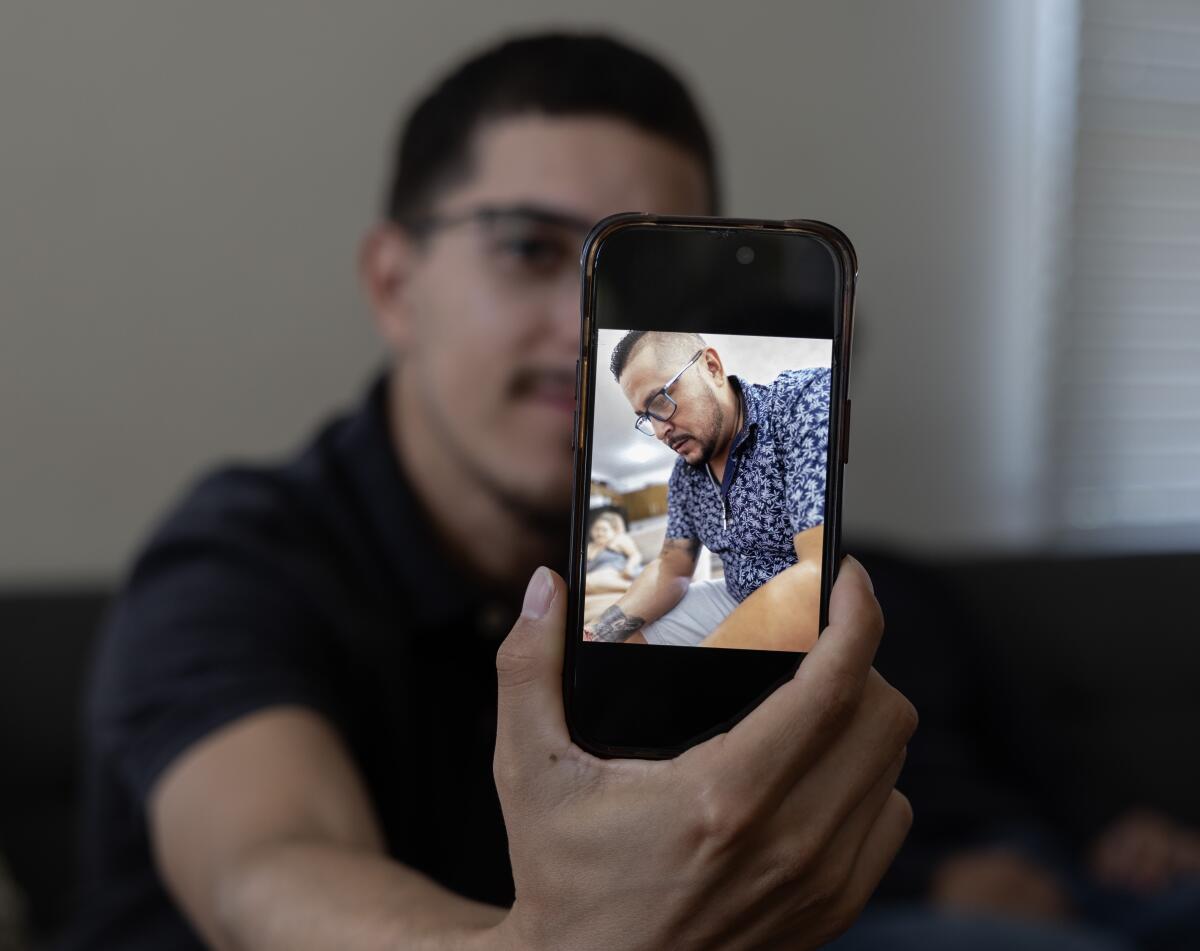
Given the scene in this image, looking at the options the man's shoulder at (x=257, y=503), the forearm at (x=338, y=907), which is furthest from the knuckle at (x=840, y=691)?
the man's shoulder at (x=257, y=503)

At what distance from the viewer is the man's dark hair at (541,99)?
622 millimetres

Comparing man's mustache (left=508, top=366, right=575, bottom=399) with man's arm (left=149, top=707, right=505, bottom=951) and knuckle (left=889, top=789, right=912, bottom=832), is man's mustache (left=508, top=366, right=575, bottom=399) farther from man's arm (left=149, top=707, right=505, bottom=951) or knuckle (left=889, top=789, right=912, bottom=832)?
knuckle (left=889, top=789, right=912, bottom=832)

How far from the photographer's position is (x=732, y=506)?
0.27 meters

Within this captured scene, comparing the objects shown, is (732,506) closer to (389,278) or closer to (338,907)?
(338,907)

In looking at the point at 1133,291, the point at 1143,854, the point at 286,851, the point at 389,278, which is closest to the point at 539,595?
the point at 286,851

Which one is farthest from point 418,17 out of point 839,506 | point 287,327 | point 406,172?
point 839,506

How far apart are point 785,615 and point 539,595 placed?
0.07 meters

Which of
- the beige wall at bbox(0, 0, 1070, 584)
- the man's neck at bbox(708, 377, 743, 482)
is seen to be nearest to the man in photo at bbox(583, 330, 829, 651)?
the man's neck at bbox(708, 377, 743, 482)

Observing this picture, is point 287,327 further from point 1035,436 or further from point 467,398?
point 1035,436

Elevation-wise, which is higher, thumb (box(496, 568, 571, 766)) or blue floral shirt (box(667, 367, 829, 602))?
blue floral shirt (box(667, 367, 829, 602))

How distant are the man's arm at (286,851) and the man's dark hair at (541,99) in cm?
39

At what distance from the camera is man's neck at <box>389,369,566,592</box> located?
784mm

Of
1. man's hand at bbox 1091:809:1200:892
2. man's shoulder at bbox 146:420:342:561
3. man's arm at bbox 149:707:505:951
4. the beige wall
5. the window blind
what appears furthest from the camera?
the window blind

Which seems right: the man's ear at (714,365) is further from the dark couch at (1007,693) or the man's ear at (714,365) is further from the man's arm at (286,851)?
the dark couch at (1007,693)
